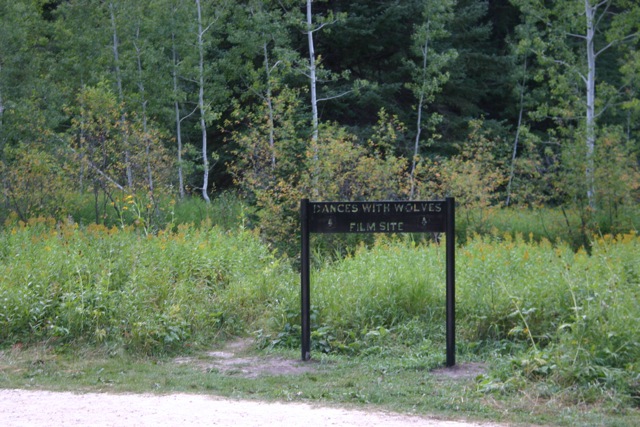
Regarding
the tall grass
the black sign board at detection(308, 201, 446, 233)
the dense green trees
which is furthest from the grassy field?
the dense green trees

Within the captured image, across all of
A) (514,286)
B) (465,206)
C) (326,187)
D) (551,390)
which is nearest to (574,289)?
(514,286)

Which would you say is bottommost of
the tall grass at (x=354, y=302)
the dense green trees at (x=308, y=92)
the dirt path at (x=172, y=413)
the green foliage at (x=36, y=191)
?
the dirt path at (x=172, y=413)

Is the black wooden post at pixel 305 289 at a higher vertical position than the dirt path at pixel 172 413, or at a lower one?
higher

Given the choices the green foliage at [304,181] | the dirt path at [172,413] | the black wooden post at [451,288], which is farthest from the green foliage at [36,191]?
the black wooden post at [451,288]

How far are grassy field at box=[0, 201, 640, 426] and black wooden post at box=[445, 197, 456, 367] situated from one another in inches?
7.3

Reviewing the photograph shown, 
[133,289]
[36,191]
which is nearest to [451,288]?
[133,289]

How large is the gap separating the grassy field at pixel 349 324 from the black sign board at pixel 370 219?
2.56ft

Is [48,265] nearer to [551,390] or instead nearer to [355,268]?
[355,268]

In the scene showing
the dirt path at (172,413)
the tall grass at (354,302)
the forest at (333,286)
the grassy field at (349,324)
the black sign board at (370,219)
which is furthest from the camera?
the black sign board at (370,219)

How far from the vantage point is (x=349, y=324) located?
9.14m

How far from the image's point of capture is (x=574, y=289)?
8594 mm

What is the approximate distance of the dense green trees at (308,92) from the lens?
19719 millimetres

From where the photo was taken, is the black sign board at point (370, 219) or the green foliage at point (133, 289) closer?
the black sign board at point (370, 219)

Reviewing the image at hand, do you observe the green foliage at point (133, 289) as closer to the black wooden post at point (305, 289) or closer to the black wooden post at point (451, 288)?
the black wooden post at point (305, 289)
